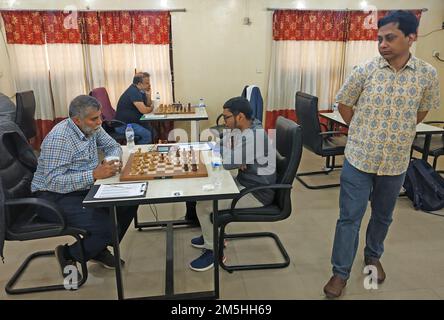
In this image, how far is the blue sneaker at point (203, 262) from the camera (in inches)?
88.6

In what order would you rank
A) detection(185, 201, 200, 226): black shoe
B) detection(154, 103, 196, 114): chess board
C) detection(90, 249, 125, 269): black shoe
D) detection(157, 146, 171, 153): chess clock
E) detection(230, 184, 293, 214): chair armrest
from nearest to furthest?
detection(230, 184, 293, 214): chair armrest < detection(90, 249, 125, 269): black shoe < detection(157, 146, 171, 153): chess clock < detection(185, 201, 200, 226): black shoe < detection(154, 103, 196, 114): chess board

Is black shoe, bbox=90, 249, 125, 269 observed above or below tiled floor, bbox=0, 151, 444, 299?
above

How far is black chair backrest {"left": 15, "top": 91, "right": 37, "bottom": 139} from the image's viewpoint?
3621mm

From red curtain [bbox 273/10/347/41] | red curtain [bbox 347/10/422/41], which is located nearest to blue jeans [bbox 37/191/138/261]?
red curtain [bbox 273/10/347/41]

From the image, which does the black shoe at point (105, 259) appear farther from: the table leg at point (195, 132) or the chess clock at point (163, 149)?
the table leg at point (195, 132)

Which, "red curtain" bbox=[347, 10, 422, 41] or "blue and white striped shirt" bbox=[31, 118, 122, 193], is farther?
"red curtain" bbox=[347, 10, 422, 41]

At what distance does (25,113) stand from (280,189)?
3053mm

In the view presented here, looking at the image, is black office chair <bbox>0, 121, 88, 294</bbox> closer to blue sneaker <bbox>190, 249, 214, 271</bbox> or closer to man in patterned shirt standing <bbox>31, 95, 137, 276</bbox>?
man in patterned shirt standing <bbox>31, 95, 137, 276</bbox>

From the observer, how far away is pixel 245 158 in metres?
2.07

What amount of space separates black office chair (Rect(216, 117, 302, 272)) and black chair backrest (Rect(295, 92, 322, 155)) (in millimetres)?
1165

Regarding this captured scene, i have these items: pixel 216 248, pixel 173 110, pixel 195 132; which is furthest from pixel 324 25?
pixel 216 248

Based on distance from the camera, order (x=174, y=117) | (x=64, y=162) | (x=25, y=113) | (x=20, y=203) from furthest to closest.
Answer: (x=174, y=117)
(x=25, y=113)
(x=64, y=162)
(x=20, y=203)

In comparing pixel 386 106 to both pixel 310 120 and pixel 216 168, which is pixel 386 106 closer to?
pixel 216 168

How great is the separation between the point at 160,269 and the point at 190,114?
2330 millimetres
